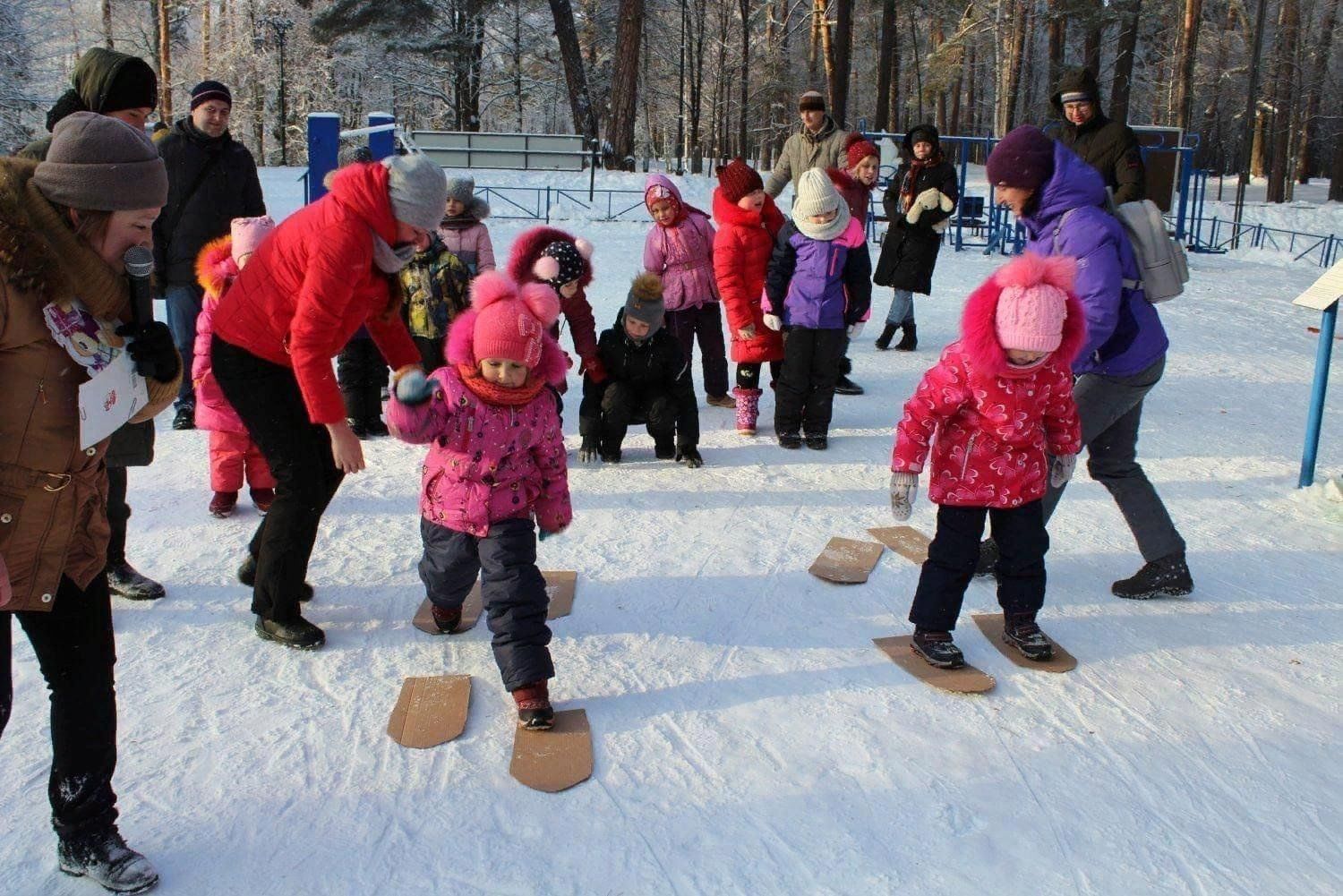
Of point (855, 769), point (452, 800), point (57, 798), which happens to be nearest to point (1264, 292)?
point (855, 769)

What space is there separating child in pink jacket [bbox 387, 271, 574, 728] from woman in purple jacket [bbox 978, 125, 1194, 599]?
1.95 m

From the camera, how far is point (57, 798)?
2.34 meters

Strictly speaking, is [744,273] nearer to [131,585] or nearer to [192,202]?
[192,202]

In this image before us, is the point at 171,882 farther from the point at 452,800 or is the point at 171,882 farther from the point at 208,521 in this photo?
the point at 208,521

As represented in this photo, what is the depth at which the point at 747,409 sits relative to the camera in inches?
248

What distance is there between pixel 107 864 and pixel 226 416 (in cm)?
262

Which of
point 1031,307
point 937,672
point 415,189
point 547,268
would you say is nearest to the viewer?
point 415,189

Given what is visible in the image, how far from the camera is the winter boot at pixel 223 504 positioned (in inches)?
186

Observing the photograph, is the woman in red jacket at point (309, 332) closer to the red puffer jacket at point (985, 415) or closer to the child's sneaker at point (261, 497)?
the child's sneaker at point (261, 497)

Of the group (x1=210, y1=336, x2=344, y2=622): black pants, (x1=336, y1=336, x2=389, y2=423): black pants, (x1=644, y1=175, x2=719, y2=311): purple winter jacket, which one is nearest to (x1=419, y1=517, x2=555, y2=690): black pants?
(x1=210, y1=336, x2=344, y2=622): black pants

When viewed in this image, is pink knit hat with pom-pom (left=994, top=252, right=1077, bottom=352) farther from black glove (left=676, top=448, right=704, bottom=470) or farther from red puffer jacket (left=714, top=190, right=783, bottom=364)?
red puffer jacket (left=714, top=190, right=783, bottom=364)

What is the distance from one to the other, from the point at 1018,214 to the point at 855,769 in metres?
2.33

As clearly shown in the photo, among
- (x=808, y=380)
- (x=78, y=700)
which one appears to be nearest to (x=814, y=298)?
(x=808, y=380)

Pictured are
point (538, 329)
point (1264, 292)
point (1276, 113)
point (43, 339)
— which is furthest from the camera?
point (1276, 113)
